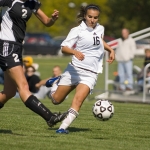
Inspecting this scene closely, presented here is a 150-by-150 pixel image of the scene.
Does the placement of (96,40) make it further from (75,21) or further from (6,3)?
(75,21)

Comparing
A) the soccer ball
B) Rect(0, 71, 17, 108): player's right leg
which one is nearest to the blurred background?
the soccer ball

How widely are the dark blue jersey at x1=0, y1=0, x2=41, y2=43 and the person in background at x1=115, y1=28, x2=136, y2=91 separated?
10.3 meters

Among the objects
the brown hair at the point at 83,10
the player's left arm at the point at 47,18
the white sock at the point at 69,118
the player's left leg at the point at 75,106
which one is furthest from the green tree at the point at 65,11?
the player's left arm at the point at 47,18

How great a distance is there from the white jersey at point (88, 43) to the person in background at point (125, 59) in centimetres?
922

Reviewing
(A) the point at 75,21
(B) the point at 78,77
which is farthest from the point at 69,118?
(A) the point at 75,21

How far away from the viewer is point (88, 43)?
9.57m

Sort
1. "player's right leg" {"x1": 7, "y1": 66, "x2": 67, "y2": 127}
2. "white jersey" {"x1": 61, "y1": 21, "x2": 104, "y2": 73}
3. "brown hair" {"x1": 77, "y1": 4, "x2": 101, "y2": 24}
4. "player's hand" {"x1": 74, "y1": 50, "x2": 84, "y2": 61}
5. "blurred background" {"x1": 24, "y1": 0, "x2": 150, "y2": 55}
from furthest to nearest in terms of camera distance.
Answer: "blurred background" {"x1": 24, "y1": 0, "x2": 150, "y2": 55} < "brown hair" {"x1": 77, "y1": 4, "x2": 101, "y2": 24} < "white jersey" {"x1": 61, "y1": 21, "x2": 104, "y2": 73} < "player's hand" {"x1": 74, "y1": 50, "x2": 84, "y2": 61} < "player's right leg" {"x1": 7, "y1": 66, "x2": 67, "y2": 127}

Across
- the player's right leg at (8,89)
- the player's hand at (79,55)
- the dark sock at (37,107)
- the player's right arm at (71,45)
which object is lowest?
the dark sock at (37,107)

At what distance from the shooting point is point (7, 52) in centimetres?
867

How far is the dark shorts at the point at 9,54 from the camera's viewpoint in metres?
8.63

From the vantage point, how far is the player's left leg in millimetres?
9172

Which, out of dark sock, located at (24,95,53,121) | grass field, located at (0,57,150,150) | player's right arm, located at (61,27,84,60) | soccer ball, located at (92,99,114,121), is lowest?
grass field, located at (0,57,150,150)

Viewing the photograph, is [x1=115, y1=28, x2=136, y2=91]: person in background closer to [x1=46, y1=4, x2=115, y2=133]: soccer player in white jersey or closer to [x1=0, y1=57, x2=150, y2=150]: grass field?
[x1=0, y1=57, x2=150, y2=150]: grass field

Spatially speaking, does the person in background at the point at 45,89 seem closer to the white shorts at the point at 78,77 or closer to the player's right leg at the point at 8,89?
the white shorts at the point at 78,77
